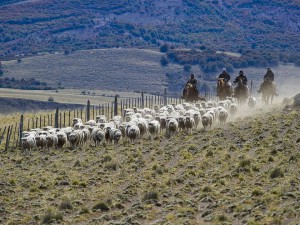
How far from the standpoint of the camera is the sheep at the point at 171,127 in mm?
33984

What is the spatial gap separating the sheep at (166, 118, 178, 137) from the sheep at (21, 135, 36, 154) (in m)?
5.53

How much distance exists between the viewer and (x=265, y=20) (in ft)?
568

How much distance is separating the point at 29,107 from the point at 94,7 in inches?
3792

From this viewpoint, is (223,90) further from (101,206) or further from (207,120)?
(101,206)

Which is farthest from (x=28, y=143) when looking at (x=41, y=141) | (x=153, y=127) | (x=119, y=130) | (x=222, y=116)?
(x=222, y=116)

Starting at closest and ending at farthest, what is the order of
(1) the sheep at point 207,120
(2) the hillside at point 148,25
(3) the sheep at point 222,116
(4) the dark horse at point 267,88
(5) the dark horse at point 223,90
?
(1) the sheep at point 207,120
(3) the sheep at point 222,116
(5) the dark horse at point 223,90
(4) the dark horse at point 267,88
(2) the hillside at point 148,25

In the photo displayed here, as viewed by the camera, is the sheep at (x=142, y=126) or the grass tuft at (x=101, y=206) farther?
the sheep at (x=142, y=126)

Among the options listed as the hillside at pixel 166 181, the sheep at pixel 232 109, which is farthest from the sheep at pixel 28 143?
the sheep at pixel 232 109

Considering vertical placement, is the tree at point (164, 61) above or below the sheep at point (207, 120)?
below

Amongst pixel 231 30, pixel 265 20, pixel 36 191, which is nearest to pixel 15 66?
pixel 231 30

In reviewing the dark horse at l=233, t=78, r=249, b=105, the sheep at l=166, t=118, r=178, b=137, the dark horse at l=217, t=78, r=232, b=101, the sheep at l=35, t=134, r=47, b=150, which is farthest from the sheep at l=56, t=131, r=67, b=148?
the dark horse at l=217, t=78, r=232, b=101

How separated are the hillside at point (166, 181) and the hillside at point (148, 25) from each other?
111 m

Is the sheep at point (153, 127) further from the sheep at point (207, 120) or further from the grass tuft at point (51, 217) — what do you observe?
the grass tuft at point (51, 217)

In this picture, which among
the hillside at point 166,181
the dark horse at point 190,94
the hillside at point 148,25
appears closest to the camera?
the hillside at point 166,181
